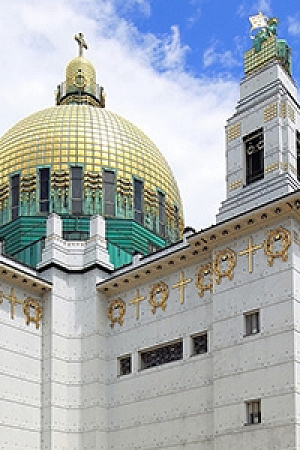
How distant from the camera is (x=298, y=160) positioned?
88.8 ft

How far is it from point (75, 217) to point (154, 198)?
3991 mm

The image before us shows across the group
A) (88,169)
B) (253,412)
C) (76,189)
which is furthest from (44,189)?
(253,412)

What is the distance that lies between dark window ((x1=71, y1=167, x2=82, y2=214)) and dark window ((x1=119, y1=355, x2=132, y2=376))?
329 inches

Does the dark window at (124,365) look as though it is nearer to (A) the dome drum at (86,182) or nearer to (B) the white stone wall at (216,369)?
(B) the white stone wall at (216,369)

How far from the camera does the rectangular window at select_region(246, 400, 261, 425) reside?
2319 cm

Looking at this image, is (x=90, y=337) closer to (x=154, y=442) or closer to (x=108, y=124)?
(x=154, y=442)

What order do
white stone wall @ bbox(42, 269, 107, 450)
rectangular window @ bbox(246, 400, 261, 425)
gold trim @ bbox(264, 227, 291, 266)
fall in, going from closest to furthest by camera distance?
rectangular window @ bbox(246, 400, 261, 425), gold trim @ bbox(264, 227, 291, 266), white stone wall @ bbox(42, 269, 107, 450)

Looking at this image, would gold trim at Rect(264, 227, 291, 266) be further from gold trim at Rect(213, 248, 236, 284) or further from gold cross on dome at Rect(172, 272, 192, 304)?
gold cross on dome at Rect(172, 272, 192, 304)

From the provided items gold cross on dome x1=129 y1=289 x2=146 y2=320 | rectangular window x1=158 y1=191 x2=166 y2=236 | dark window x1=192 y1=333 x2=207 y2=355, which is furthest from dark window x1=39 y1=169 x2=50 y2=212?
dark window x1=192 y1=333 x2=207 y2=355

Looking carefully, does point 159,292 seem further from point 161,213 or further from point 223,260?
point 161,213

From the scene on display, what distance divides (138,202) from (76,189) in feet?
9.01

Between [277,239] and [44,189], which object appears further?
[44,189]

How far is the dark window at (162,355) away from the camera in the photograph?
26516 mm

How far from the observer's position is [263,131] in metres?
27.0
